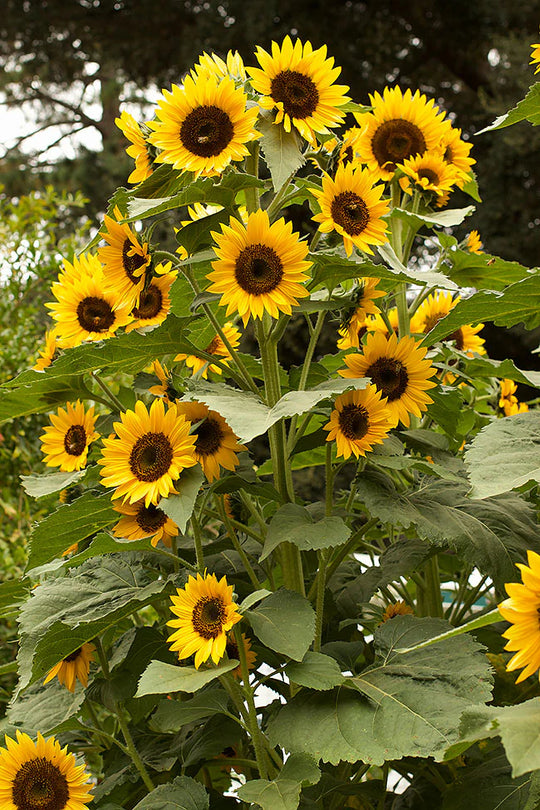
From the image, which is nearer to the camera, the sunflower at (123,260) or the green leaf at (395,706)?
the green leaf at (395,706)

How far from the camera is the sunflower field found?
61 cm

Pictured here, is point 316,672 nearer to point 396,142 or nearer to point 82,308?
point 82,308

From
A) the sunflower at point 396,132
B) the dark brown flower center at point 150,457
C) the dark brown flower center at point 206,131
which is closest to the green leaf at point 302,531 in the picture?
the dark brown flower center at point 150,457

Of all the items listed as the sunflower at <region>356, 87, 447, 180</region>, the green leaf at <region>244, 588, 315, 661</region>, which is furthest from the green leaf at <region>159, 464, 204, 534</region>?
the sunflower at <region>356, 87, 447, 180</region>

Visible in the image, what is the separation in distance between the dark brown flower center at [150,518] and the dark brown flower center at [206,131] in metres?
0.30

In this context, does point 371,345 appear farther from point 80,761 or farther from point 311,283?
point 80,761

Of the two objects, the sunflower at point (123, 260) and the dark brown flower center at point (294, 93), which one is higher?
the dark brown flower center at point (294, 93)

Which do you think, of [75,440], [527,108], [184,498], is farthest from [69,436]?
[527,108]

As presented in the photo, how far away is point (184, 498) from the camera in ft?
1.98

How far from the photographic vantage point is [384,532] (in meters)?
0.98

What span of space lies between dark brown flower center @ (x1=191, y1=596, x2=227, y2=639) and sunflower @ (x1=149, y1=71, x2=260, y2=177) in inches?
13.9

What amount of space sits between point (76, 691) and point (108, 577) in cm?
11

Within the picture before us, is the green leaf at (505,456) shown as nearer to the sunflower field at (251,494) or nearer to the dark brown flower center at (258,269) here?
the sunflower field at (251,494)

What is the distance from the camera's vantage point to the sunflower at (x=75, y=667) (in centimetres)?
74
